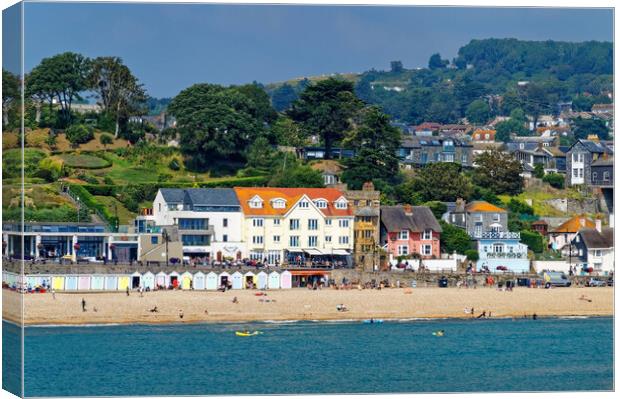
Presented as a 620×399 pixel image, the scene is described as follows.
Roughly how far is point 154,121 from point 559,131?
21.4 m

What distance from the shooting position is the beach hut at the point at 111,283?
46.0 m

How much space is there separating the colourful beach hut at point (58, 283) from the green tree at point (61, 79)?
7.68 meters

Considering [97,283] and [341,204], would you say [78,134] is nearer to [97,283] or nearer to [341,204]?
[341,204]

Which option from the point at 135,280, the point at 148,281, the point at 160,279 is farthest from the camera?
the point at 160,279

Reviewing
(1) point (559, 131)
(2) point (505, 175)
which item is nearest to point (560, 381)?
(2) point (505, 175)

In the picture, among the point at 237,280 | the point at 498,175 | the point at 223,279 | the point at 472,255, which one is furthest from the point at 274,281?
the point at 498,175

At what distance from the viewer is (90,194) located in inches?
2096

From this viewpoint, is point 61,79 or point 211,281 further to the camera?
point 61,79

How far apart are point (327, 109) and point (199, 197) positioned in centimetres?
1037

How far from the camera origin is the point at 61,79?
2148 inches

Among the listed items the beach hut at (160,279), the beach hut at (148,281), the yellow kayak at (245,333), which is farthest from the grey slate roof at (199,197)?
the yellow kayak at (245,333)

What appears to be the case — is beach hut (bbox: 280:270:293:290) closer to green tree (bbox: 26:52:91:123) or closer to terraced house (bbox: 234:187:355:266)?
terraced house (bbox: 234:187:355:266)

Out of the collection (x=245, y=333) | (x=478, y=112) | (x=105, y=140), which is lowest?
(x=245, y=333)

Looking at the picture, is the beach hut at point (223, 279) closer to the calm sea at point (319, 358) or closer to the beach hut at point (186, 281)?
the beach hut at point (186, 281)
